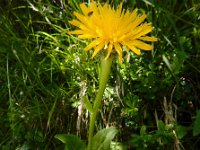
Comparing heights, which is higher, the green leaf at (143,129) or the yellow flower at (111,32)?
the yellow flower at (111,32)

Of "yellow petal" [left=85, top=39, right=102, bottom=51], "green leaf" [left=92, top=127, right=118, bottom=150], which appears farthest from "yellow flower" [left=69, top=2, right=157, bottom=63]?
"green leaf" [left=92, top=127, right=118, bottom=150]

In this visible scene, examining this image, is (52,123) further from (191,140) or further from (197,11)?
(197,11)

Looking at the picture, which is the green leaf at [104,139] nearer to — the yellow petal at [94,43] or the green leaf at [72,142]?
the green leaf at [72,142]

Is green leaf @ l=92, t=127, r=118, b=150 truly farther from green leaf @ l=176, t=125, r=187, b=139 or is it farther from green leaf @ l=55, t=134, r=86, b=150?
green leaf @ l=176, t=125, r=187, b=139

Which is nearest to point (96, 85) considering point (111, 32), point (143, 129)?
point (143, 129)

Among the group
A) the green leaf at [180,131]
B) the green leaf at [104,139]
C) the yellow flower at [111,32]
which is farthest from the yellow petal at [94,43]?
the green leaf at [180,131]
